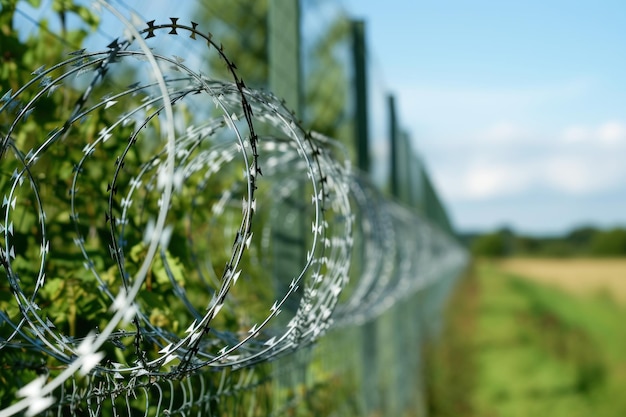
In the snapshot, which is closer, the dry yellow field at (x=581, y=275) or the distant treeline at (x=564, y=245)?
the dry yellow field at (x=581, y=275)

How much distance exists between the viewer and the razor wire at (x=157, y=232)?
5.16 ft

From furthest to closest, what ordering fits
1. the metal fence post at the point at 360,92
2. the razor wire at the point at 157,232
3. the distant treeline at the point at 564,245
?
the distant treeline at the point at 564,245, the metal fence post at the point at 360,92, the razor wire at the point at 157,232

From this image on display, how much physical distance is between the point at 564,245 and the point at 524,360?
165 feet

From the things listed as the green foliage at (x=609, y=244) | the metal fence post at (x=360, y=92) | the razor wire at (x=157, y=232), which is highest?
the green foliage at (x=609, y=244)

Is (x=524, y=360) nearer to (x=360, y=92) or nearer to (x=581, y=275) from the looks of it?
(x=360, y=92)

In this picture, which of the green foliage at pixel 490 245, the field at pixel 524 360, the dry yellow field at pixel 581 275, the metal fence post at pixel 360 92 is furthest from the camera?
Answer: the green foliage at pixel 490 245

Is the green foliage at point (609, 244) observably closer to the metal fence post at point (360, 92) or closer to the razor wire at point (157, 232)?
the metal fence post at point (360, 92)

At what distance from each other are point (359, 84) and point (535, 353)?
12.8m

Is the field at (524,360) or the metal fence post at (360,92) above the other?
the metal fence post at (360,92)

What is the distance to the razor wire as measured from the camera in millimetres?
1571

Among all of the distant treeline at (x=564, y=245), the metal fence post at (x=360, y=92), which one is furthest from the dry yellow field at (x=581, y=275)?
the metal fence post at (x=360, y=92)

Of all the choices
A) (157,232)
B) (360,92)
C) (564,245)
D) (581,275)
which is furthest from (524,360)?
(564,245)

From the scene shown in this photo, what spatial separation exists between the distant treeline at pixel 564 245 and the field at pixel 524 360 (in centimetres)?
3219

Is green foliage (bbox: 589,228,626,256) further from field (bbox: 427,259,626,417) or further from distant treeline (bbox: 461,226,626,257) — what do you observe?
field (bbox: 427,259,626,417)
